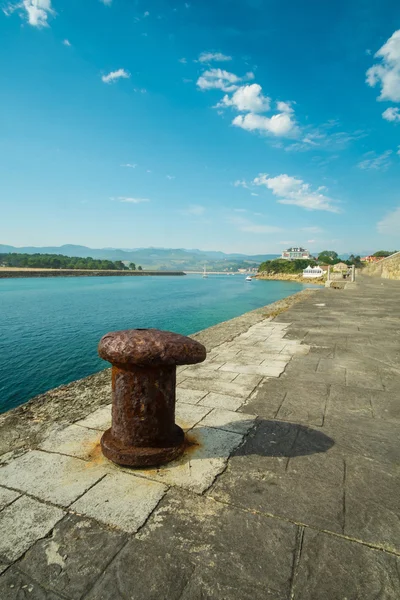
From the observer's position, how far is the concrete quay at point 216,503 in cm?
144

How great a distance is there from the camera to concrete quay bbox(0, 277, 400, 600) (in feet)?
4.72

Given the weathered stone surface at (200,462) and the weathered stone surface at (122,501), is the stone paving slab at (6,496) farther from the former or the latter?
the weathered stone surface at (200,462)

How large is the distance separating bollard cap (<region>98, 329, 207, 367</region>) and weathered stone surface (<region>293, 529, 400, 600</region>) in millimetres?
1253

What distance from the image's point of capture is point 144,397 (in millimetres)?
2305

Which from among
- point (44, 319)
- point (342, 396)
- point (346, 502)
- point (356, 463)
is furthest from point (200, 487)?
point (44, 319)

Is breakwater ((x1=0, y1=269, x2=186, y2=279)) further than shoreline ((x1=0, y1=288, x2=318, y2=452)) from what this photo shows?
Yes

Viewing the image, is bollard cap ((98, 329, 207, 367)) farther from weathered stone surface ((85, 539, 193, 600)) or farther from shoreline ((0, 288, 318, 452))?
shoreline ((0, 288, 318, 452))

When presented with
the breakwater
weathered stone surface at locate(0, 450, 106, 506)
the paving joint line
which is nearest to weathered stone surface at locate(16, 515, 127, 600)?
weathered stone surface at locate(0, 450, 106, 506)

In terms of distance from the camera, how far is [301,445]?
2576 mm

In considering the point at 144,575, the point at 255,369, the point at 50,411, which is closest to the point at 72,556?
the point at 144,575

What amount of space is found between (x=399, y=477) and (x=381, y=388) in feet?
6.38

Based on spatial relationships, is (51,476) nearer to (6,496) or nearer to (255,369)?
(6,496)

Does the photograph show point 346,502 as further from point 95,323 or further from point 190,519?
point 95,323

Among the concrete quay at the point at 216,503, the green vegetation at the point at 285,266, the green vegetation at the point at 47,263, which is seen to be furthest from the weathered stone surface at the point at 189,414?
the green vegetation at the point at 47,263
